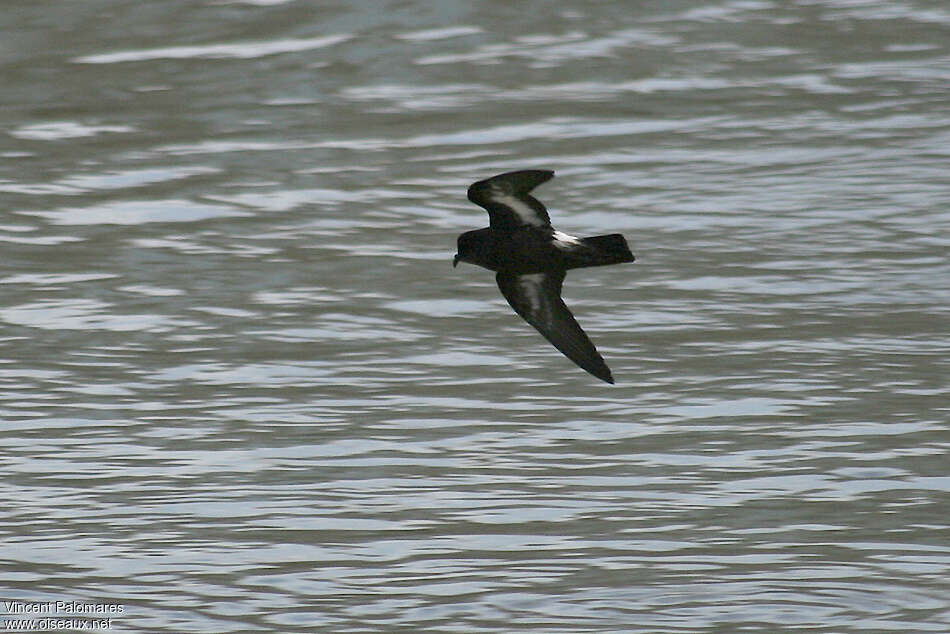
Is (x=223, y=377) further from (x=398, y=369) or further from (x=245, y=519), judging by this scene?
(x=245, y=519)

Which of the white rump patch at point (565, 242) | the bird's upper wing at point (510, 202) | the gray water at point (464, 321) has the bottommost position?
the gray water at point (464, 321)

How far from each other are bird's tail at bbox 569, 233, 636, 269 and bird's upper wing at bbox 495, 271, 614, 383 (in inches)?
19.8

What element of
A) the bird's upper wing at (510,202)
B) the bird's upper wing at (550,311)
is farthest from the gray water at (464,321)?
the bird's upper wing at (510,202)

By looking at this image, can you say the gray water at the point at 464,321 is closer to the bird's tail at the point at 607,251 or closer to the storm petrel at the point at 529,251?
the storm petrel at the point at 529,251

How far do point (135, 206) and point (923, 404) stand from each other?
690 centimetres

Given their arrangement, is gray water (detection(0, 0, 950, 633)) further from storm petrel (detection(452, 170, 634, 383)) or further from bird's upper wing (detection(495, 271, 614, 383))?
storm petrel (detection(452, 170, 634, 383))

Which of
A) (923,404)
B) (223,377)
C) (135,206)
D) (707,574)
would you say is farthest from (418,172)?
(707,574)

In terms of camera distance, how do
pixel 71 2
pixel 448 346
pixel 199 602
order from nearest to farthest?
pixel 199 602 → pixel 448 346 → pixel 71 2

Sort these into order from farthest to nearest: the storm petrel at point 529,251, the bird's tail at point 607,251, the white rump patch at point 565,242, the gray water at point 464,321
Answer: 1. the gray water at point 464,321
2. the white rump patch at point 565,242
3. the storm petrel at point 529,251
4. the bird's tail at point 607,251

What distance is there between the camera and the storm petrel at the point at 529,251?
27.2 feet

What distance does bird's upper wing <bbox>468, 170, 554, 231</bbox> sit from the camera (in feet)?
27.3

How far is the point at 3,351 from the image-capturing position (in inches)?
585

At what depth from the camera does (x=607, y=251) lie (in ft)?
26.6

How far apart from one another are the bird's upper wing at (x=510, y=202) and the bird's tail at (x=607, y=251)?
7.9 inches
